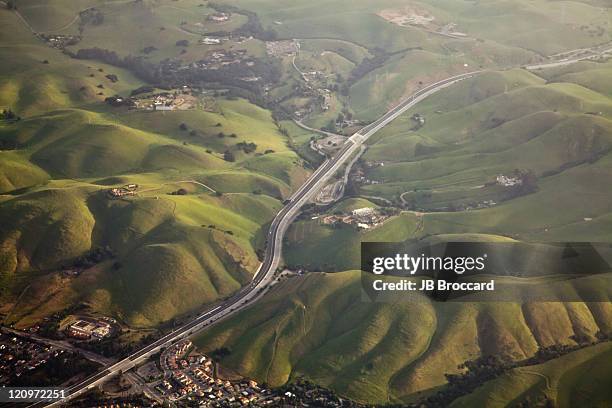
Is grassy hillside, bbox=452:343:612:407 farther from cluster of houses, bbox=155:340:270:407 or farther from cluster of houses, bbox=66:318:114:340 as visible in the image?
cluster of houses, bbox=66:318:114:340

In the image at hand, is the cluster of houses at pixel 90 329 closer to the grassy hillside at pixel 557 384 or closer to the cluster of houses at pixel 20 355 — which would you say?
the cluster of houses at pixel 20 355

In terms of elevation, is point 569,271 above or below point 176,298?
above

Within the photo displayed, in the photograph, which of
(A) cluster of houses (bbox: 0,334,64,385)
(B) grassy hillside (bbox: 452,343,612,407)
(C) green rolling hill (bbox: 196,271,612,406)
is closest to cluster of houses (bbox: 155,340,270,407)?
(C) green rolling hill (bbox: 196,271,612,406)

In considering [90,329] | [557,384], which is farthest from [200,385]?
[557,384]

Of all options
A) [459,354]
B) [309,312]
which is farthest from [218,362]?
[459,354]

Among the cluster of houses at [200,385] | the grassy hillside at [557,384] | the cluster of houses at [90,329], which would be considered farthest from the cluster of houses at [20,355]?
the grassy hillside at [557,384]

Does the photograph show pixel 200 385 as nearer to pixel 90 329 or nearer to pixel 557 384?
pixel 90 329

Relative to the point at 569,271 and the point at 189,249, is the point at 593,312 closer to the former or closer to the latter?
the point at 569,271
